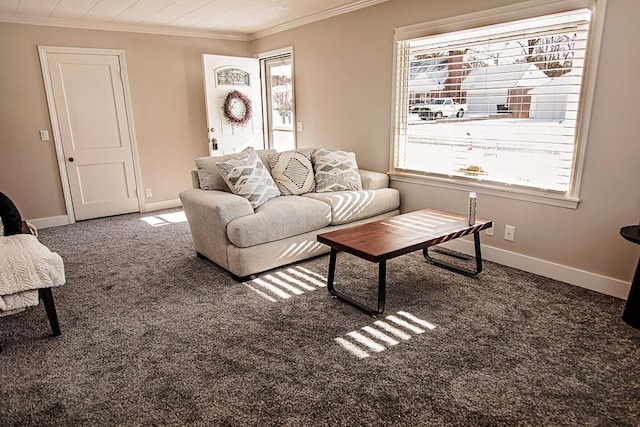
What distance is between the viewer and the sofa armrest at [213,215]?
10.3 ft

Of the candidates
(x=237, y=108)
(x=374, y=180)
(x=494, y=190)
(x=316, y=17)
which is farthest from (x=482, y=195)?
(x=237, y=108)

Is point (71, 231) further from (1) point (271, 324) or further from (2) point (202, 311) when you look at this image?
(1) point (271, 324)

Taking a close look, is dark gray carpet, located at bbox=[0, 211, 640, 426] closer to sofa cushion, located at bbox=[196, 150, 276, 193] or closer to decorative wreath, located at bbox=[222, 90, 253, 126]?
sofa cushion, located at bbox=[196, 150, 276, 193]

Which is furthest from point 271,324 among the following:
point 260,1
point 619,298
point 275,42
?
point 275,42

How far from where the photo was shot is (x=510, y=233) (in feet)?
10.8

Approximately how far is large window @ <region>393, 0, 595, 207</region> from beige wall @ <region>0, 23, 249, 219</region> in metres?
3.06

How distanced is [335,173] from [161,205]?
2.89 meters

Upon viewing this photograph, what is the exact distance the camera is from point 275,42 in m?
5.39

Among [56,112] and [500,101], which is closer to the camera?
[500,101]

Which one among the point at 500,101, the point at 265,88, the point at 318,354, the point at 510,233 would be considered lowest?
the point at 318,354

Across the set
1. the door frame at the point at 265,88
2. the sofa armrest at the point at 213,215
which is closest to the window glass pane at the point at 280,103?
the door frame at the point at 265,88

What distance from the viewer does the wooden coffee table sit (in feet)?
8.24

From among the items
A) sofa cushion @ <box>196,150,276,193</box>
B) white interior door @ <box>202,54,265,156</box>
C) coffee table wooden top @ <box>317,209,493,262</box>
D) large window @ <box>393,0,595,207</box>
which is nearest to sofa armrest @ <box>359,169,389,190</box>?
large window @ <box>393,0,595,207</box>

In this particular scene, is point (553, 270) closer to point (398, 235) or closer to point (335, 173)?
point (398, 235)
